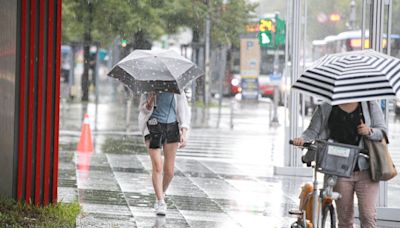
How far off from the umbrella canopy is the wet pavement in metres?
1.45

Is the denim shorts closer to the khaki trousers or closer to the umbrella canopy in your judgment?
the umbrella canopy

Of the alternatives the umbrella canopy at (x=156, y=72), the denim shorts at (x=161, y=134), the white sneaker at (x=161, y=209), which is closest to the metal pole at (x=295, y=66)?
the umbrella canopy at (x=156, y=72)

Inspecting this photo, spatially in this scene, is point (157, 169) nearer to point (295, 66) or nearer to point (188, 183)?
point (188, 183)

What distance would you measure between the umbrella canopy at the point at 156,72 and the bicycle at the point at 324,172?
307 centimetres

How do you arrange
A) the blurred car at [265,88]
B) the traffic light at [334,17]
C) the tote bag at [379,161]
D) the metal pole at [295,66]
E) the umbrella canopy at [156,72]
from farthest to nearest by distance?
the blurred car at [265,88] < the traffic light at [334,17] < the metal pole at [295,66] < the umbrella canopy at [156,72] < the tote bag at [379,161]

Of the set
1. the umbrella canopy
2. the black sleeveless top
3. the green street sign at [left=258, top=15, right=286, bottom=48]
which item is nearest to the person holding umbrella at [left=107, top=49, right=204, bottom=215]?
the umbrella canopy

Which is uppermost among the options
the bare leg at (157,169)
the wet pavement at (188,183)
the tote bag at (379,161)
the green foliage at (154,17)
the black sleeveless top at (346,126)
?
the green foliage at (154,17)

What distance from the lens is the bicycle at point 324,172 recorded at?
7.72m

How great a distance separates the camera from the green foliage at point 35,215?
952 centimetres

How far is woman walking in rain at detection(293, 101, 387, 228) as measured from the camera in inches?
314

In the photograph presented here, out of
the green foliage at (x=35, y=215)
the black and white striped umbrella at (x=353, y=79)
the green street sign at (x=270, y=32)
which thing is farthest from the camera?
the green street sign at (x=270, y=32)

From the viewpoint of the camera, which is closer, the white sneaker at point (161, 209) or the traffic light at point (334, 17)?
the white sneaker at point (161, 209)

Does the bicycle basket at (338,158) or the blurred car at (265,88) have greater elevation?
the blurred car at (265,88)

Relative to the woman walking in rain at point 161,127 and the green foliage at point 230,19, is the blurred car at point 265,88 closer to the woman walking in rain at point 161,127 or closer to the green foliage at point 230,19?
the green foliage at point 230,19
